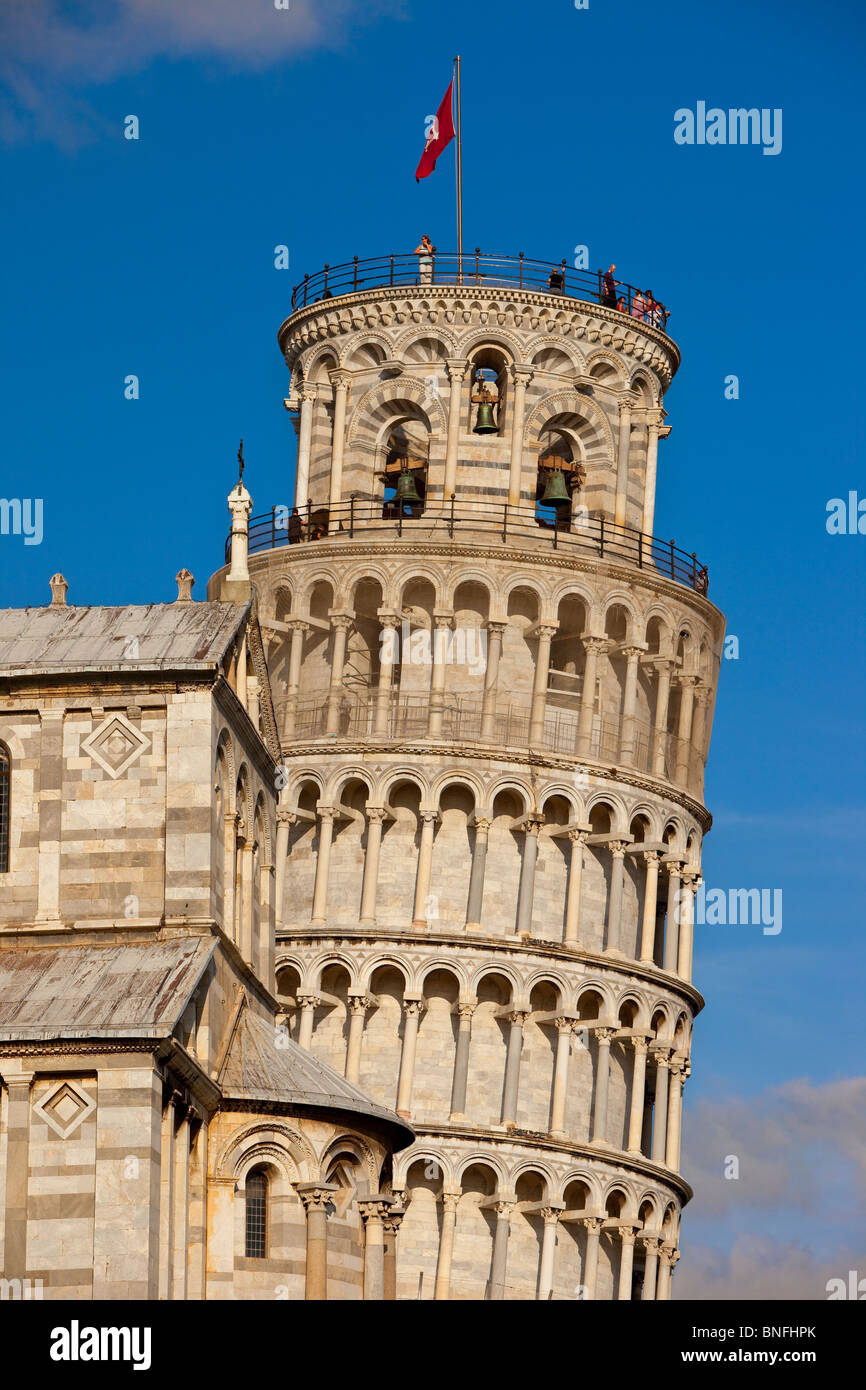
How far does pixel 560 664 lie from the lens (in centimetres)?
11719

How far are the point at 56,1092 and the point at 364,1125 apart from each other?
32.9ft

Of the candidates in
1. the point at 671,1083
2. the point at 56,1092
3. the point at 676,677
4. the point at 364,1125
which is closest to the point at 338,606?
the point at 676,677

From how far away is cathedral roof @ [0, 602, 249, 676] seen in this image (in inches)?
2894

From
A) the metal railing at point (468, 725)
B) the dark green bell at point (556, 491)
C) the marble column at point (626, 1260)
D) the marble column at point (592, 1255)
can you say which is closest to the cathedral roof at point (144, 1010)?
the marble column at point (592, 1255)

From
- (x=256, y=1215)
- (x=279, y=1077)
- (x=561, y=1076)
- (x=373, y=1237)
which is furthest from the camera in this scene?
(x=561, y=1076)

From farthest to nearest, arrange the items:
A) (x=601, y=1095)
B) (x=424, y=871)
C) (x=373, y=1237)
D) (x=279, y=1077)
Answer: (x=601, y=1095)
(x=424, y=871)
(x=373, y=1237)
(x=279, y=1077)

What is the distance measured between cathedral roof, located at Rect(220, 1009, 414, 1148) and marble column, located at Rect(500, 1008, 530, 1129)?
34.8 m

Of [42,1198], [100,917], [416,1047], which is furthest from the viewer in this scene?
[416,1047]

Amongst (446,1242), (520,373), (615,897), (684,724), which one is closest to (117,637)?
(446,1242)

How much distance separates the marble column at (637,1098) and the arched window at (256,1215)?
4328 cm

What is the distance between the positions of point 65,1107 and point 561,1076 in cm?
4779

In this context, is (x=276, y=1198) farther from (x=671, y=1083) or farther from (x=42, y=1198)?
(x=671, y=1083)

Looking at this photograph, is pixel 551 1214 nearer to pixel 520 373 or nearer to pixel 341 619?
pixel 341 619

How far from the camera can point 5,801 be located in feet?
241
